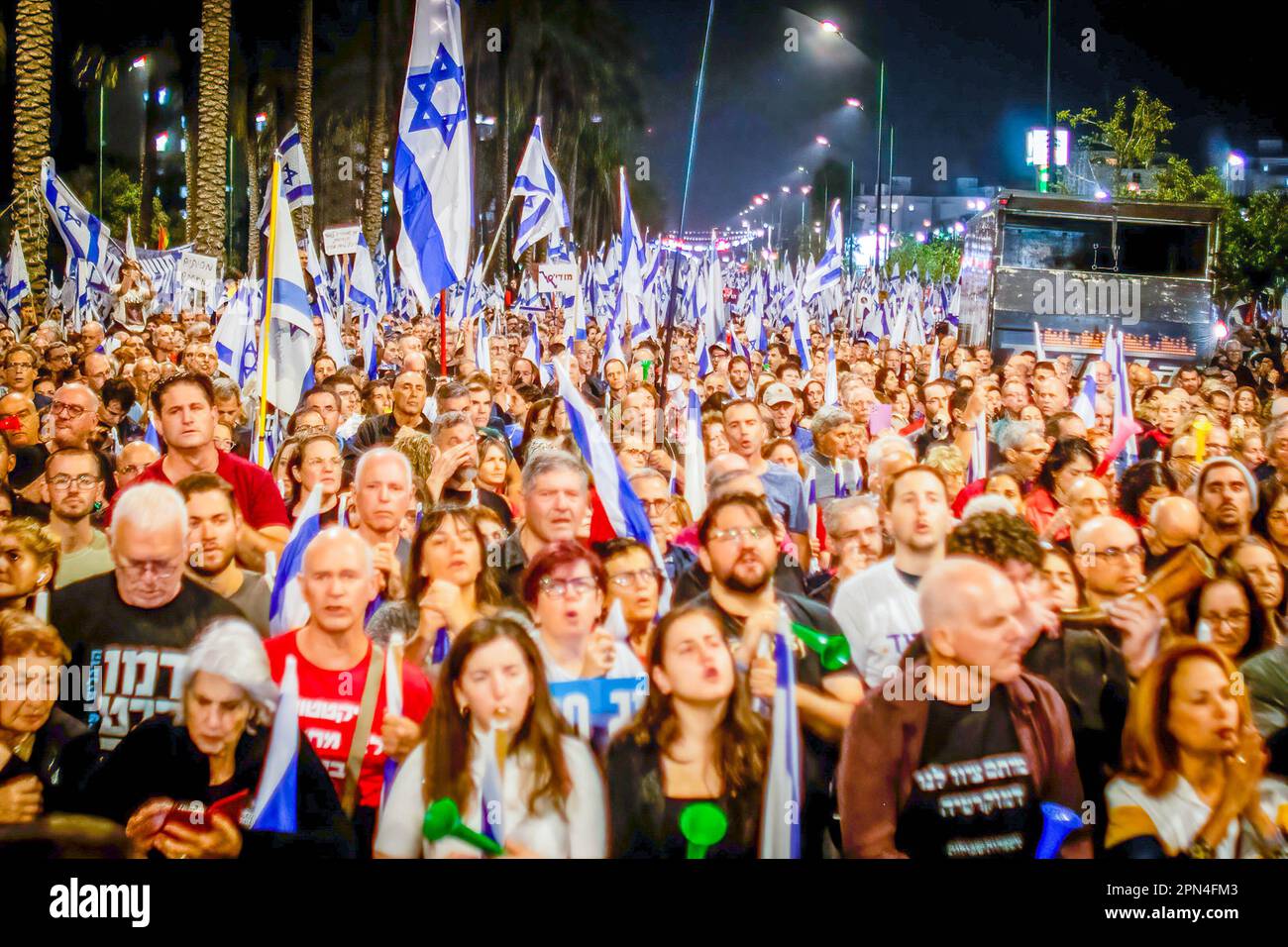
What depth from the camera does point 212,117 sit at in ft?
57.7

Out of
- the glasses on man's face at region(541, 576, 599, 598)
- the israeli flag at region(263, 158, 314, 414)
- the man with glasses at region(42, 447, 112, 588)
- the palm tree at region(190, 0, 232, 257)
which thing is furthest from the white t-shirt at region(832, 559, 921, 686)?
the palm tree at region(190, 0, 232, 257)

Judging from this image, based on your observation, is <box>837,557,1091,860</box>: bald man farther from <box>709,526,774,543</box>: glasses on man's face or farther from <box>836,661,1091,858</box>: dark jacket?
<box>709,526,774,543</box>: glasses on man's face

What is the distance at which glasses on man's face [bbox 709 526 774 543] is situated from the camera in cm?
414

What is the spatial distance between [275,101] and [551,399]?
25.7 meters

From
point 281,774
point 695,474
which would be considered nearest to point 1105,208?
point 695,474

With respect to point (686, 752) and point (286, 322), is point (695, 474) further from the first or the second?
point (286, 322)

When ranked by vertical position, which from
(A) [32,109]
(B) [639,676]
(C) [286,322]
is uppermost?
(A) [32,109]

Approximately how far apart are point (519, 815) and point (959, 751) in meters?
1.22

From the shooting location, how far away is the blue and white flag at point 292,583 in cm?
436

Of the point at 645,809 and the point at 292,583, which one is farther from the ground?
the point at 292,583

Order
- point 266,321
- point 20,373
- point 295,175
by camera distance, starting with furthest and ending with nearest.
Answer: point 295,175 → point 20,373 → point 266,321

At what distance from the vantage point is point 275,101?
30438 mm
